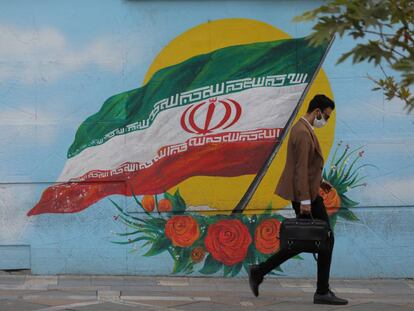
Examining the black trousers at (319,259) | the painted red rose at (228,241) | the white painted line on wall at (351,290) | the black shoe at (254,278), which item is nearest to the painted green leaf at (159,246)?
the painted red rose at (228,241)

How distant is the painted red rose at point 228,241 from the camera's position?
9.16 meters

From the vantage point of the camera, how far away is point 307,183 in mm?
7781

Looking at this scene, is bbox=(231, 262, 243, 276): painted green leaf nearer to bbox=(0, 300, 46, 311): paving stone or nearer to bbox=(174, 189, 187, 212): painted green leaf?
bbox=(174, 189, 187, 212): painted green leaf

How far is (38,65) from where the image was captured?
9.02m

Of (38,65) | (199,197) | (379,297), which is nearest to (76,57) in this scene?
(38,65)

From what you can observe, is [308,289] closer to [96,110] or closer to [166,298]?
[166,298]

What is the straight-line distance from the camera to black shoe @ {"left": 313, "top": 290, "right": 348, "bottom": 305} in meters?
7.78

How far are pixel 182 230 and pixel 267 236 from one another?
0.92m

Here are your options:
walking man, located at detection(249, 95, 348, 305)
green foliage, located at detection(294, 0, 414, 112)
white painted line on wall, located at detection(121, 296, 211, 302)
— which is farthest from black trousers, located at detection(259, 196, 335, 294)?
green foliage, located at detection(294, 0, 414, 112)

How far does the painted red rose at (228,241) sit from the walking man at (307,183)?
1143 millimetres

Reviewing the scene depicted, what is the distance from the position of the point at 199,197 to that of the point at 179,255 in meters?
0.66

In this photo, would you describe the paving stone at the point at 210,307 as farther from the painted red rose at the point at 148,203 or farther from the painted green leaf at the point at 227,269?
the painted red rose at the point at 148,203

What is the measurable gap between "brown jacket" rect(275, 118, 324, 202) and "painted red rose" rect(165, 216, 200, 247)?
5.01ft

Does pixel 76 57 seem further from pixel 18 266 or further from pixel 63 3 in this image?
pixel 18 266
